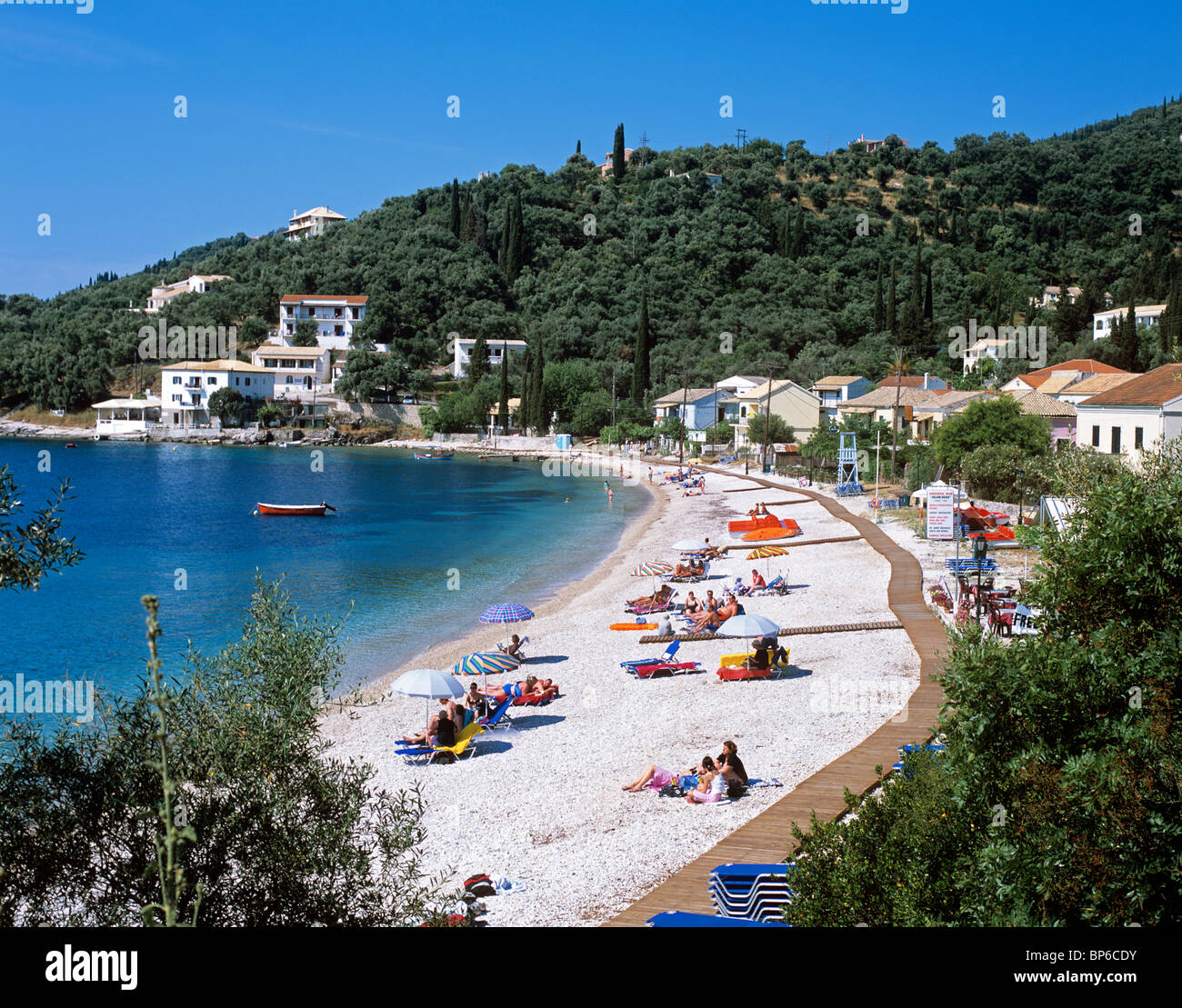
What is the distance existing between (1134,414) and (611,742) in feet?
84.8

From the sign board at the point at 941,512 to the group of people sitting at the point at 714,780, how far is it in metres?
20.1

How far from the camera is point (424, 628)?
88.1 ft

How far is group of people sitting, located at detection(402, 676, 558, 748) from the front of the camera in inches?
596

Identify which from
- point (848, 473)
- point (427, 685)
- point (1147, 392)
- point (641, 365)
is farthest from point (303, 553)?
point (641, 365)

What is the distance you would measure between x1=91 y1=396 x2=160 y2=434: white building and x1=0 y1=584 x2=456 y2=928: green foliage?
120531 millimetres

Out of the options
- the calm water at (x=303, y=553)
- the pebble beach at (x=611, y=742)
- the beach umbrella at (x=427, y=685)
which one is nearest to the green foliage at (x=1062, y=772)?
the pebble beach at (x=611, y=742)

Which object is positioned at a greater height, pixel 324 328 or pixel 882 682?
pixel 324 328

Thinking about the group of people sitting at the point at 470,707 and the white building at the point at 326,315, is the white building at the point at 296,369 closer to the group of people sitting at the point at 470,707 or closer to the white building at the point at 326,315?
the white building at the point at 326,315

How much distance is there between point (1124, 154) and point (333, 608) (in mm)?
161249

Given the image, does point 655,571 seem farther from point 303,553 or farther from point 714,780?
point 714,780

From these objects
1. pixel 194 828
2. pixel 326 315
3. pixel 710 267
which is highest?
pixel 710 267

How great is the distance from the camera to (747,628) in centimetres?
1841
